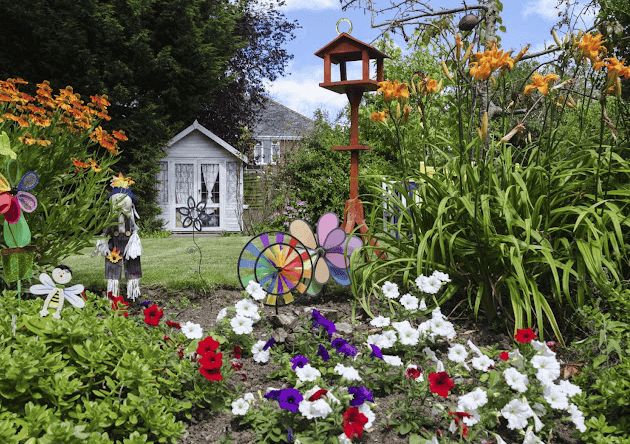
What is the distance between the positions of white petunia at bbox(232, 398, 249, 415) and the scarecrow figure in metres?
1.93

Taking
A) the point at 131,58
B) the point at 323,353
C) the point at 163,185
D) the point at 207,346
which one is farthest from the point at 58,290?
the point at 163,185

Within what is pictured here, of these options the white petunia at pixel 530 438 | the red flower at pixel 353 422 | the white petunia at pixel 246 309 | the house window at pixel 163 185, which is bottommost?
the white petunia at pixel 530 438

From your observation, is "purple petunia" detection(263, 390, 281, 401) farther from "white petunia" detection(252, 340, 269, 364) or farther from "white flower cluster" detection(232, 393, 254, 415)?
"white petunia" detection(252, 340, 269, 364)

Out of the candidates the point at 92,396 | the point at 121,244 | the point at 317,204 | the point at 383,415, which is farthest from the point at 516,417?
the point at 317,204

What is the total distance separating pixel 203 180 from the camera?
13172mm

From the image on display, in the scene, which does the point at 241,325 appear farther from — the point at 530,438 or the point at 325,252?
the point at 530,438

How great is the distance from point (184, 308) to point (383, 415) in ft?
6.36

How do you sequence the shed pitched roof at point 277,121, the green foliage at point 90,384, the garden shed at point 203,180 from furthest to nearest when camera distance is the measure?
the shed pitched roof at point 277,121 < the garden shed at point 203,180 < the green foliage at point 90,384

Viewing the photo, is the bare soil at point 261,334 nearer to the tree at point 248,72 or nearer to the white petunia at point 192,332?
the white petunia at point 192,332

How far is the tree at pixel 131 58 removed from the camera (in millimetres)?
11109

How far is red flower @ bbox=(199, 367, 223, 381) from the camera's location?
1.97 m

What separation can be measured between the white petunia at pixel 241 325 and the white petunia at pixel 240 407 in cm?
52

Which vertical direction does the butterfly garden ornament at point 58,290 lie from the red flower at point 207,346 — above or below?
above

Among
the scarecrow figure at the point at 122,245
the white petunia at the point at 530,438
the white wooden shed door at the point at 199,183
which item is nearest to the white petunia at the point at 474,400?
the white petunia at the point at 530,438
